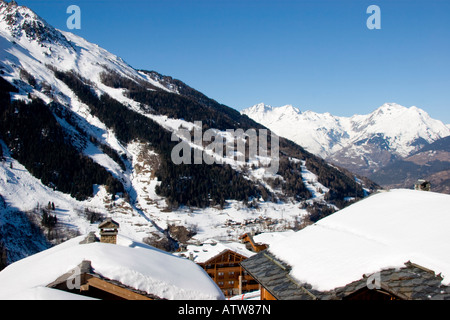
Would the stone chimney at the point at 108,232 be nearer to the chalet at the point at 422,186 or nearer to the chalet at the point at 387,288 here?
the chalet at the point at 387,288

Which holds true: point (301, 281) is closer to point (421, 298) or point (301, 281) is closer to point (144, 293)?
point (421, 298)

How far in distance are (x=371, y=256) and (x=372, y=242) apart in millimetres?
1132

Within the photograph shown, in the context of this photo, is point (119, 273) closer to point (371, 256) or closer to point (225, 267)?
point (371, 256)

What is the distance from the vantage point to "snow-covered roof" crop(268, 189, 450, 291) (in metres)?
11.2

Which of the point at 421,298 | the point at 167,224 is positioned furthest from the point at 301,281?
the point at 167,224

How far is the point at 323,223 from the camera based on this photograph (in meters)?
17.4

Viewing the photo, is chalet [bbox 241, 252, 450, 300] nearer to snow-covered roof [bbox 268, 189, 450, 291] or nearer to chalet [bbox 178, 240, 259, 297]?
snow-covered roof [bbox 268, 189, 450, 291]

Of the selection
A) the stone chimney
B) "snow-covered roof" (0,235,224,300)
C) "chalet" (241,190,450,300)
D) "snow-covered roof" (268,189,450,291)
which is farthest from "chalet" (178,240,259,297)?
"snow-covered roof" (0,235,224,300)

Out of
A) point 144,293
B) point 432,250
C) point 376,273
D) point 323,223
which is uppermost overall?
point 323,223

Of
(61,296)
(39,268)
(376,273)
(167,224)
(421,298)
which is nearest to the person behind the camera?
(61,296)

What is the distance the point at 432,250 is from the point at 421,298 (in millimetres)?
1946

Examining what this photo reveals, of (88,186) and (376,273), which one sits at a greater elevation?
(88,186)
